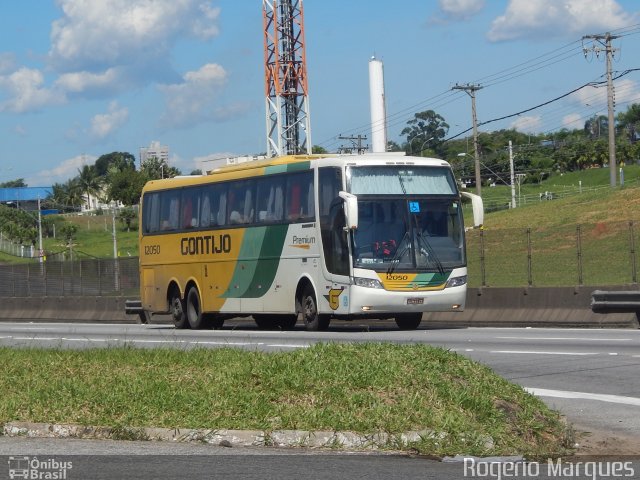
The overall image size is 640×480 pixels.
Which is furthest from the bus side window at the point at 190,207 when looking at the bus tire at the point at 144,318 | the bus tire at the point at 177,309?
the bus tire at the point at 144,318

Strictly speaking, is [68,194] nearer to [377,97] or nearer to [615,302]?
[377,97]

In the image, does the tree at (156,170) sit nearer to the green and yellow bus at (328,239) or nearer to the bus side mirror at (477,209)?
the green and yellow bus at (328,239)

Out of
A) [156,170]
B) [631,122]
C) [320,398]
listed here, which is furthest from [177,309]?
[631,122]

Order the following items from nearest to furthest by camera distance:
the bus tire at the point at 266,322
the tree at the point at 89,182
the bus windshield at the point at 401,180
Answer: the bus windshield at the point at 401,180 < the bus tire at the point at 266,322 < the tree at the point at 89,182

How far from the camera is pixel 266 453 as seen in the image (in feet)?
31.6

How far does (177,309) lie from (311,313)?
6.64 m

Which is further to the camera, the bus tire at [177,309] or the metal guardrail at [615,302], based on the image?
the bus tire at [177,309]

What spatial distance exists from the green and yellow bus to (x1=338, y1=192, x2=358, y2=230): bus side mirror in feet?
0.06

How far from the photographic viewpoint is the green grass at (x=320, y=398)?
394 inches

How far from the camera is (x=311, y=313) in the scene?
2634cm

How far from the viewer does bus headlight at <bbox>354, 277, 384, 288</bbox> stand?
24.7m

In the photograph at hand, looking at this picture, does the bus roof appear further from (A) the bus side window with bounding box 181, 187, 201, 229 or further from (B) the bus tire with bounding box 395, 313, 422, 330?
(B) the bus tire with bounding box 395, 313, 422, 330

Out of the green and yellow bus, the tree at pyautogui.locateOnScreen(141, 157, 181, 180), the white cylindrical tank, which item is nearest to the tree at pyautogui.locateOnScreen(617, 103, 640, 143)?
the tree at pyautogui.locateOnScreen(141, 157, 181, 180)

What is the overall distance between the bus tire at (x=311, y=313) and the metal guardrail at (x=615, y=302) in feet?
18.6
